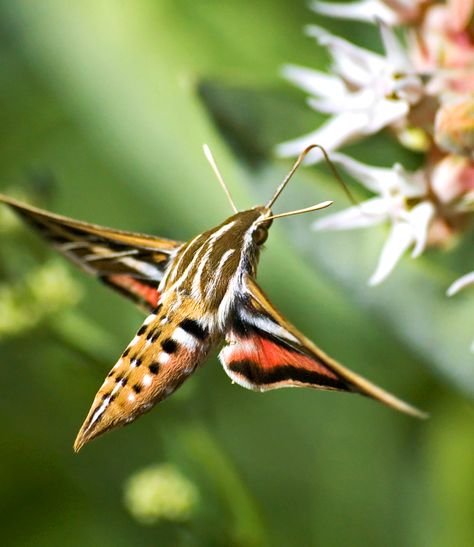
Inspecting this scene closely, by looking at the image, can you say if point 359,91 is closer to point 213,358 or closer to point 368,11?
point 368,11

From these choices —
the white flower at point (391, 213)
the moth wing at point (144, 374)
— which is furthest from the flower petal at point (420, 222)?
the moth wing at point (144, 374)

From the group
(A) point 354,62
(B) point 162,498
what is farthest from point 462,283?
(B) point 162,498

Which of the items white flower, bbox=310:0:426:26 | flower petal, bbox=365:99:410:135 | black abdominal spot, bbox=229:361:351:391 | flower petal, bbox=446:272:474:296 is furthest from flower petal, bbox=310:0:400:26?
black abdominal spot, bbox=229:361:351:391

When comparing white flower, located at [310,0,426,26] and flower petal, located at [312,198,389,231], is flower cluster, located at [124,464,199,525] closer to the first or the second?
flower petal, located at [312,198,389,231]

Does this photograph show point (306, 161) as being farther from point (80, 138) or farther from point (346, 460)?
point (80, 138)

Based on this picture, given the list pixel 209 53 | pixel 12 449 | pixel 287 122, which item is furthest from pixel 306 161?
pixel 12 449

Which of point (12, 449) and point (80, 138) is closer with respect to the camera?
point (12, 449)
